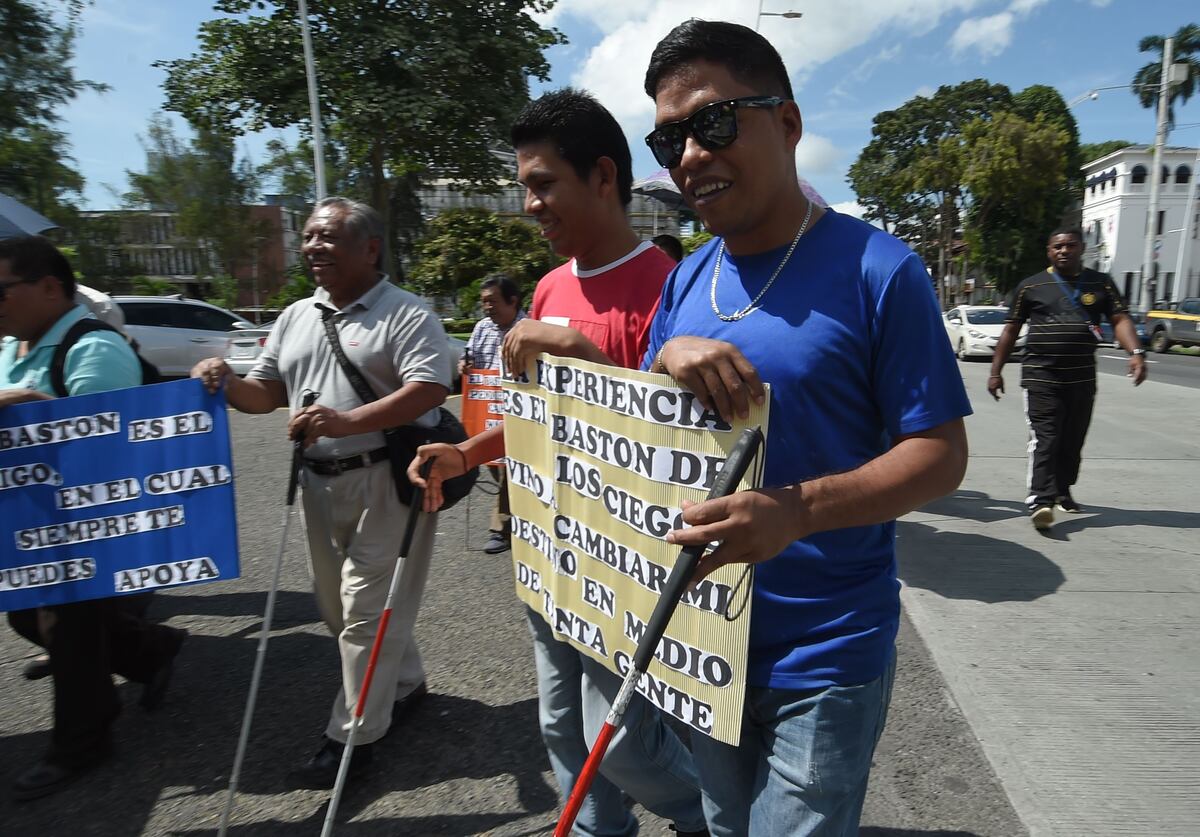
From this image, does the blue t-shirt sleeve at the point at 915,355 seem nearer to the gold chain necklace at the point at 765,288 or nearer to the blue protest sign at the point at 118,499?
the gold chain necklace at the point at 765,288

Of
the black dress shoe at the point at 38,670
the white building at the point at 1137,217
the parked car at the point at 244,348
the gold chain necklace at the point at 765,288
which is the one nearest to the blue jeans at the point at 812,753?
the gold chain necklace at the point at 765,288

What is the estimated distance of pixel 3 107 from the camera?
65.3 feet

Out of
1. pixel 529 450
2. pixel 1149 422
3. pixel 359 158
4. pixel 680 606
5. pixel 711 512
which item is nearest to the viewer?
pixel 711 512

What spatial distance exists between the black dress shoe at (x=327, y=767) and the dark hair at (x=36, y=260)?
2.03 m

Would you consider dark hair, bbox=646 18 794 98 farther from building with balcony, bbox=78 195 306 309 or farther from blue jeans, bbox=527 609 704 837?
building with balcony, bbox=78 195 306 309

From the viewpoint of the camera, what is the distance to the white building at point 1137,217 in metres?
54.5

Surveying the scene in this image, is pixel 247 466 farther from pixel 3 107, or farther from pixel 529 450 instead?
pixel 3 107

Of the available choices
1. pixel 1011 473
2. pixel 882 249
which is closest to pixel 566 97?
pixel 882 249

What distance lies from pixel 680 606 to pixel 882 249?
0.80 m

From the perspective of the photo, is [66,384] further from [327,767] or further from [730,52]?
[730,52]

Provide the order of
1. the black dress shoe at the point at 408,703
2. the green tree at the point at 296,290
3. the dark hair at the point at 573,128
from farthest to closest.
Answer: the green tree at the point at 296,290
the black dress shoe at the point at 408,703
the dark hair at the point at 573,128

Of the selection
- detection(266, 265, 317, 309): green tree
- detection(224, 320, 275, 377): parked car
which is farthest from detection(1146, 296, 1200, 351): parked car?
detection(266, 265, 317, 309): green tree

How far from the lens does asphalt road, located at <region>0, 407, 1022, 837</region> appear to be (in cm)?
279

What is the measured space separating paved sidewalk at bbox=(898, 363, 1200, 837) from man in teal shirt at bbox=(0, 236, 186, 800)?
340 cm
